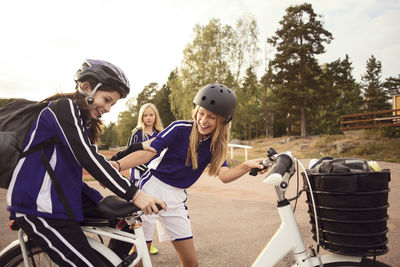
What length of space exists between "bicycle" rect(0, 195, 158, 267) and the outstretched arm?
77 centimetres

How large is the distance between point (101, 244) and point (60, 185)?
18.5 inches

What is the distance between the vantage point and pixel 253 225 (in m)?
4.96

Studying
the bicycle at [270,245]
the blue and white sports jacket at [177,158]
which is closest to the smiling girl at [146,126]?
the blue and white sports jacket at [177,158]

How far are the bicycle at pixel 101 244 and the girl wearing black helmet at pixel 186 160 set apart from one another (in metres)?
0.73

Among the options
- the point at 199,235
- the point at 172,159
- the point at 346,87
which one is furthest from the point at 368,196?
the point at 346,87

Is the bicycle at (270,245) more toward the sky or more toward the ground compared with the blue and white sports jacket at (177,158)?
more toward the ground

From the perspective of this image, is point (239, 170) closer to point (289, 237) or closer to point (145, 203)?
point (289, 237)

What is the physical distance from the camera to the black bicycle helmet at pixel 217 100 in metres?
2.38

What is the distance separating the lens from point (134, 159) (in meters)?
2.23

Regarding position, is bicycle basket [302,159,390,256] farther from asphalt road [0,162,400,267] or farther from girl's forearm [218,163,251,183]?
asphalt road [0,162,400,267]

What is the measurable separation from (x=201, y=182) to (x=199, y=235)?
500 centimetres

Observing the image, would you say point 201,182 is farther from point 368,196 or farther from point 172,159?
point 368,196

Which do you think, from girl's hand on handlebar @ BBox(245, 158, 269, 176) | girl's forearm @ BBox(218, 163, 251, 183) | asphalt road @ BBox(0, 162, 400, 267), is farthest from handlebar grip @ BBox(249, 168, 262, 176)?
asphalt road @ BBox(0, 162, 400, 267)

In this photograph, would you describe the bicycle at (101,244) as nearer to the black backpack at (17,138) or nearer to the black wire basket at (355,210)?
the black backpack at (17,138)
